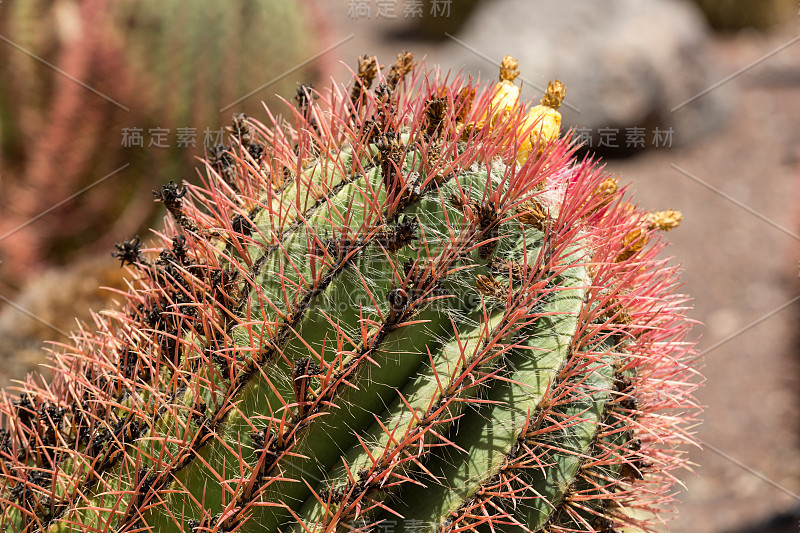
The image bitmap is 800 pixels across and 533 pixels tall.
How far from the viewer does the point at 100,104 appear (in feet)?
10.8

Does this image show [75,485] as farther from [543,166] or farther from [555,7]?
[555,7]

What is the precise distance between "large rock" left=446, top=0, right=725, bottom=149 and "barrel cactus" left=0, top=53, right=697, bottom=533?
5.00 meters

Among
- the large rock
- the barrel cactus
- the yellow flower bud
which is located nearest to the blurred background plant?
the large rock

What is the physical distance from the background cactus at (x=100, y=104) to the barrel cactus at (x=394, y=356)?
6.79 ft

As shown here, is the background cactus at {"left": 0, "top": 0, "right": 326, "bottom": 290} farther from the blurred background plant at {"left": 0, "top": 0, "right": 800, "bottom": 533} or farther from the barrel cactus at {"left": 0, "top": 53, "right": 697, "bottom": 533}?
the barrel cactus at {"left": 0, "top": 53, "right": 697, "bottom": 533}

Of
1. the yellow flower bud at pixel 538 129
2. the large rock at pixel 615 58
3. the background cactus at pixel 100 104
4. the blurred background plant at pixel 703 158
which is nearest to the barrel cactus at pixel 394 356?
the yellow flower bud at pixel 538 129

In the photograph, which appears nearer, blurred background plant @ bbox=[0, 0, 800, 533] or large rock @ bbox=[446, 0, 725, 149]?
blurred background plant @ bbox=[0, 0, 800, 533]

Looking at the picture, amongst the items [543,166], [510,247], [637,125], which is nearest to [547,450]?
[510,247]

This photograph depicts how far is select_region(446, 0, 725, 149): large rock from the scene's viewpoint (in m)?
6.30

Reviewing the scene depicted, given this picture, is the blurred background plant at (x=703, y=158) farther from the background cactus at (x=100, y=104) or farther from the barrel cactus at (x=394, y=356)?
the barrel cactus at (x=394, y=356)

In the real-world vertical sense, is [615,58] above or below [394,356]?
below

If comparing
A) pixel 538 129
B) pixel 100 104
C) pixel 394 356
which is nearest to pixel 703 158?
pixel 100 104

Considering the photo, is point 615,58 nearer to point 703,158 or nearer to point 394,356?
point 703,158

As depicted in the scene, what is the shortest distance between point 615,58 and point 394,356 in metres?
5.99
